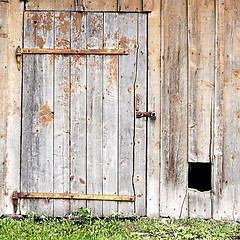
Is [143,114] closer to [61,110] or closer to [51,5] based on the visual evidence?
[61,110]

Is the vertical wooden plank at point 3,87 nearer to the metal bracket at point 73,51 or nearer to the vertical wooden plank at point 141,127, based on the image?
the metal bracket at point 73,51

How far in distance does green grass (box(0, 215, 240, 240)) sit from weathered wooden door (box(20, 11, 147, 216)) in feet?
0.52

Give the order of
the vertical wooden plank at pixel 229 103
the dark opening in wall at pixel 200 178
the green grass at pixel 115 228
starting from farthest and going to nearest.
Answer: the dark opening in wall at pixel 200 178 → the vertical wooden plank at pixel 229 103 → the green grass at pixel 115 228

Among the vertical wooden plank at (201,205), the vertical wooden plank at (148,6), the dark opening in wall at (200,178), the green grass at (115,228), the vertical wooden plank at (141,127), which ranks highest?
the vertical wooden plank at (148,6)

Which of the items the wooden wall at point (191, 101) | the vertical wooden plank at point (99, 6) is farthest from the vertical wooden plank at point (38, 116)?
the wooden wall at point (191, 101)

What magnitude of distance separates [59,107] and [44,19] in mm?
969

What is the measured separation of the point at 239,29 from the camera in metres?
3.57

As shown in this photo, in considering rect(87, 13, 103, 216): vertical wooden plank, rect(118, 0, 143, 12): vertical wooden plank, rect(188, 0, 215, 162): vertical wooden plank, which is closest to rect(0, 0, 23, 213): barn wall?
rect(87, 13, 103, 216): vertical wooden plank

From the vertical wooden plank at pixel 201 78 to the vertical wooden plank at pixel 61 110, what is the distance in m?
1.32

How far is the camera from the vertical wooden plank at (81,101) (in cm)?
362

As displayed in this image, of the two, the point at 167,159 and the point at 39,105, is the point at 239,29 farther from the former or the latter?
the point at 39,105

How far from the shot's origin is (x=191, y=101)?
11.8ft

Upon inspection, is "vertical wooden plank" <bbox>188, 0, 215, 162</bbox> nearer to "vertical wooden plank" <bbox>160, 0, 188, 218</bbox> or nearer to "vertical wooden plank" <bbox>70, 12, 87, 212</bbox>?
"vertical wooden plank" <bbox>160, 0, 188, 218</bbox>

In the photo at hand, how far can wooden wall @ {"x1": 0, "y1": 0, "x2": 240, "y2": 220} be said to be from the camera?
11.7 ft
